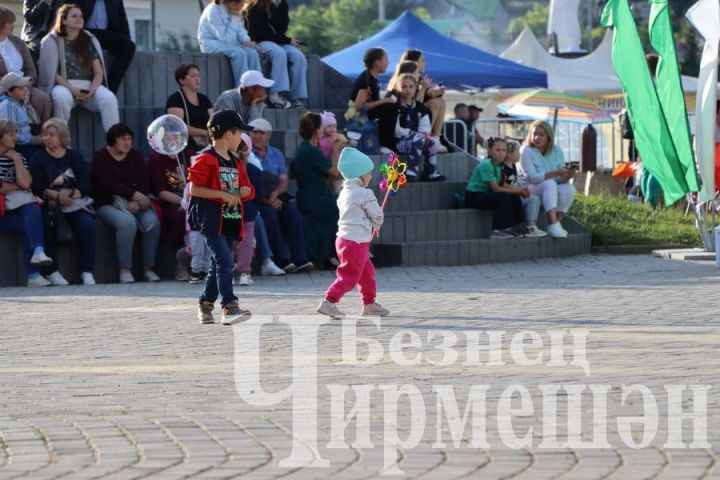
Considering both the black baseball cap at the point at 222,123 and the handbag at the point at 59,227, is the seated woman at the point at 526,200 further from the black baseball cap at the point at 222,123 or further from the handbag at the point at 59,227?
the black baseball cap at the point at 222,123

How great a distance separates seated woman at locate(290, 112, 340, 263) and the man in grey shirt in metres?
0.78

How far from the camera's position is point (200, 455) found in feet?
20.7

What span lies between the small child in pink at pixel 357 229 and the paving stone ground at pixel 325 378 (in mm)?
277

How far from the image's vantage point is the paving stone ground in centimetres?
619

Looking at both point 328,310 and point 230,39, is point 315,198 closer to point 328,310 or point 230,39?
point 230,39

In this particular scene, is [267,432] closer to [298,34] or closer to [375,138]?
[375,138]

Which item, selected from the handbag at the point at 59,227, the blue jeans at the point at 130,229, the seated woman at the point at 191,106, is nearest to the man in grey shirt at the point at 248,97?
the seated woman at the point at 191,106

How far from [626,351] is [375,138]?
9390 millimetres

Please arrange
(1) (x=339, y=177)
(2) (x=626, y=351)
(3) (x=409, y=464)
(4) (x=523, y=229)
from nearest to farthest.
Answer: (3) (x=409, y=464), (2) (x=626, y=351), (1) (x=339, y=177), (4) (x=523, y=229)

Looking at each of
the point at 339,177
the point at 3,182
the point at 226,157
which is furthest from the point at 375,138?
the point at 226,157

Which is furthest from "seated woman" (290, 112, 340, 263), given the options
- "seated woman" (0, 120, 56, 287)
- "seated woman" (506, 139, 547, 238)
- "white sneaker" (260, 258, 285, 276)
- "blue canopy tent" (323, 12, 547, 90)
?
"blue canopy tent" (323, 12, 547, 90)

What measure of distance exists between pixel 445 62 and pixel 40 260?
14.4 m

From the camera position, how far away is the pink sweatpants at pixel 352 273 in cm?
1187

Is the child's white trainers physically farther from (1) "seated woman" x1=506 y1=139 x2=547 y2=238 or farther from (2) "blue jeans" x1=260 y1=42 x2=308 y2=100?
(2) "blue jeans" x1=260 y1=42 x2=308 y2=100
